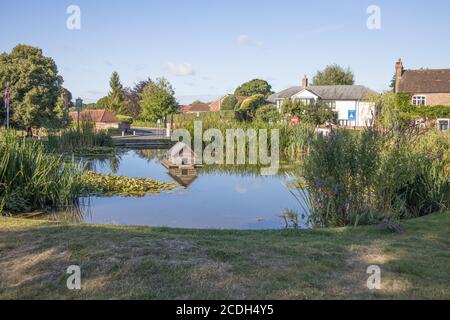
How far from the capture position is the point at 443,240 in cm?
544

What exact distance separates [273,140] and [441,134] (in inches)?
391

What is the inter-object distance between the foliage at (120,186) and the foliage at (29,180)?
101cm

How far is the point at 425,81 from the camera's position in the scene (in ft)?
138

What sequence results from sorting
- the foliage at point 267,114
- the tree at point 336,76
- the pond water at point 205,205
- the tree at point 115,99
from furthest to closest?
the tree at point 336,76 < the tree at point 115,99 < the foliage at point 267,114 < the pond water at point 205,205

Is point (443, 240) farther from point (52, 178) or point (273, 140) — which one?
point (273, 140)

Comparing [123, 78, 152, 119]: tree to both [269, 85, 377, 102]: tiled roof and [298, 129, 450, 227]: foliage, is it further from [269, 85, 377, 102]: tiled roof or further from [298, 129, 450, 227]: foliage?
[298, 129, 450, 227]: foliage

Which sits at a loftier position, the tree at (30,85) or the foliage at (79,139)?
the tree at (30,85)

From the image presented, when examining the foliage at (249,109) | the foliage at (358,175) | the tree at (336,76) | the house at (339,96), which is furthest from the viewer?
the tree at (336,76)

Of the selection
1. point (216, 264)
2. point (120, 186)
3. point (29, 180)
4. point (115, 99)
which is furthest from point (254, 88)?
point (216, 264)

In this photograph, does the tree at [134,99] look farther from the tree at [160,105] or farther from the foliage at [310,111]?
the foliage at [310,111]

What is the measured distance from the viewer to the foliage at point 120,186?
1041 cm

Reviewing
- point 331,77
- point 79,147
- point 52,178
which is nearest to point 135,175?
point 52,178

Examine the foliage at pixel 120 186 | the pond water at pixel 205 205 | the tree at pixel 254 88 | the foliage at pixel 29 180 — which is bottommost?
the pond water at pixel 205 205

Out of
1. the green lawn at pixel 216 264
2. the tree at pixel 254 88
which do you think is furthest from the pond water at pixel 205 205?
the tree at pixel 254 88
